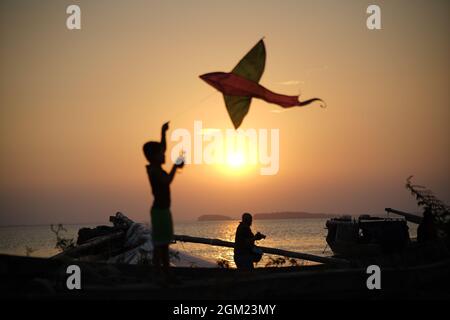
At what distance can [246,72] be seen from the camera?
31.2ft

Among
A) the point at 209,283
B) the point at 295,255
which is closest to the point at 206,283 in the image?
the point at 209,283

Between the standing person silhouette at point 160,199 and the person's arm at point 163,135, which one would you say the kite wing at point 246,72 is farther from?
the standing person silhouette at point 160,199

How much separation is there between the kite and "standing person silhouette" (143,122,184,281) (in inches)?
126

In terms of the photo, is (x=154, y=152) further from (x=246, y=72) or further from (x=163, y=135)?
(x=246, y=72)

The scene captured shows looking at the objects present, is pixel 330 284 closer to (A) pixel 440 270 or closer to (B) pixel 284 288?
(B) pixel 284 288

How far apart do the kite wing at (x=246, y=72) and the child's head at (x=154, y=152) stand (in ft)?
11.3

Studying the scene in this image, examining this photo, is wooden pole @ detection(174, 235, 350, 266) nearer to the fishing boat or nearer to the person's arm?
the fishing boat

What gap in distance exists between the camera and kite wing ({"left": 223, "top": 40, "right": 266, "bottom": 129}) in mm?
9516

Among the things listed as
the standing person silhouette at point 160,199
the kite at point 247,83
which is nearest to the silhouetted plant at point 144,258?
the kite at point 247,83

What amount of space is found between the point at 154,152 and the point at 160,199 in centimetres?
59

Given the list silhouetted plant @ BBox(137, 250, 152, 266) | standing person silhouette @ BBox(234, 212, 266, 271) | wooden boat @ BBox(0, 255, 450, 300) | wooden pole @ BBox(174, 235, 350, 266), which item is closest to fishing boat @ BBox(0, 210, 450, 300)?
wooden boat @ BBox(0, 255, 450, 300)

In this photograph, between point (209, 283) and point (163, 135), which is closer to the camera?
point (209, 283)
